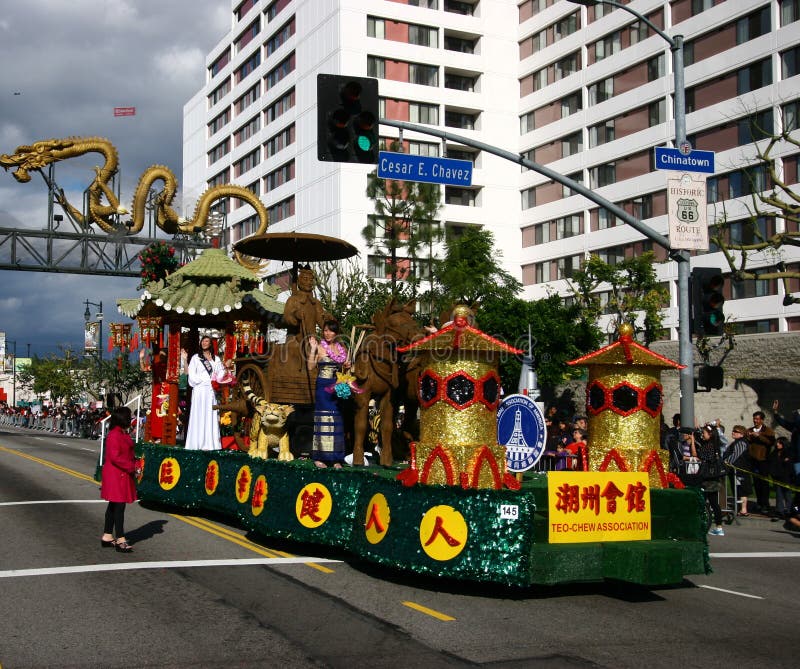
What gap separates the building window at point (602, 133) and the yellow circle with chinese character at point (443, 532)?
154ft

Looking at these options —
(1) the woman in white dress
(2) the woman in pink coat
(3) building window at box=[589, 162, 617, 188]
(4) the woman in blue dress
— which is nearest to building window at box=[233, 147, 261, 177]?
(3) building window at box=[589, 162, 617, 188]

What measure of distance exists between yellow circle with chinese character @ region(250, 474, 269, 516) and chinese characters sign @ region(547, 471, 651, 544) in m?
4.44

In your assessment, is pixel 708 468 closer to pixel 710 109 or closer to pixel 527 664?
pixel 527 664

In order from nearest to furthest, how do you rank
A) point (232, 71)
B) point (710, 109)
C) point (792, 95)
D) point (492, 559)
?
point (492, 559) < point (792, 95) < point (710, 109) < point (232, 71)

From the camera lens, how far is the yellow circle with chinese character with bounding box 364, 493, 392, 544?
9781 millimetres

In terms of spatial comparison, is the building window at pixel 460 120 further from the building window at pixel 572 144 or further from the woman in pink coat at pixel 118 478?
the woman in pink coat at pixel 118 478

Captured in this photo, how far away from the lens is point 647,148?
4966 centimetres

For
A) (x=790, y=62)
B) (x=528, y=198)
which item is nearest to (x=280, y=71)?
(x=528, y=198)

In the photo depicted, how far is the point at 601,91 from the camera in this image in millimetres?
53469

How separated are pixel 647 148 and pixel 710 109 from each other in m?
4.72

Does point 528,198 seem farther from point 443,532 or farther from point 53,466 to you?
point 443,532

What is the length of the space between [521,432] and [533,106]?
50.0 metres

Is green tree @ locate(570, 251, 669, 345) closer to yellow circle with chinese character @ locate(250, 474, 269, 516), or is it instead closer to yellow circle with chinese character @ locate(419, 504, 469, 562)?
yellow circle with chinese character @ locate(250, 474, 269, 516)

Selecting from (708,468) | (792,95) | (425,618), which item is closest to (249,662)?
(425,618)
